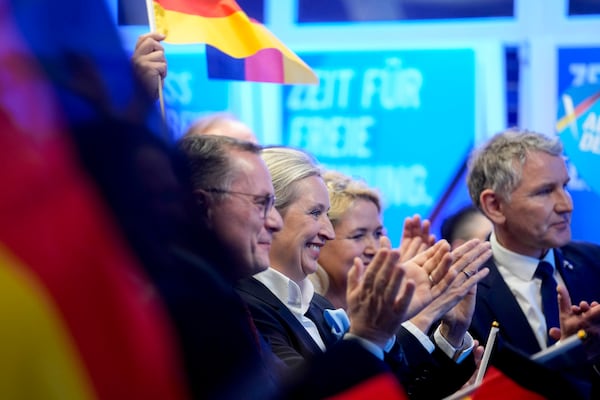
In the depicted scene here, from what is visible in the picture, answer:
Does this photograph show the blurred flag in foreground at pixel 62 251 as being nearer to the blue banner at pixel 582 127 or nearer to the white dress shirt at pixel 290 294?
the white dress shirt at pixel 290 294

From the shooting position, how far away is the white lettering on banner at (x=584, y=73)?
6164mm

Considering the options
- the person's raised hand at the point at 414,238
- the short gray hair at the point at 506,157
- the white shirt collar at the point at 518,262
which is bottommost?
the white shirt collar at the point at 518,262

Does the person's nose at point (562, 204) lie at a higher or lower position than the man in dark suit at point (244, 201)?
lower

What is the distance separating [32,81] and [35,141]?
0.04 meters

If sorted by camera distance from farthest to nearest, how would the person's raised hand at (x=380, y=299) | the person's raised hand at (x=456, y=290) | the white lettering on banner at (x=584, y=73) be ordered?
the white lettering on banner at (x=584, y=73) < the person's raised hand at (x=456, y=290) < the person's raised hand at (x=380, y=299)

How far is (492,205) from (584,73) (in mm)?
2501

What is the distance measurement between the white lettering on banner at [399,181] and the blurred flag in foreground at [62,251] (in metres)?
5.41

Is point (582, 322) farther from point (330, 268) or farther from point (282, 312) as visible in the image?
point (330, 268)

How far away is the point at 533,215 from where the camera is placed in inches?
153

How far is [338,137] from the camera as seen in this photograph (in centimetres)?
629

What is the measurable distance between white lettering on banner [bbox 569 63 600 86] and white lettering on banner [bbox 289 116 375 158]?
119 cm

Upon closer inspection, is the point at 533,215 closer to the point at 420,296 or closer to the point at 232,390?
the point at 420,296

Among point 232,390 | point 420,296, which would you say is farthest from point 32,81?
point 420,296

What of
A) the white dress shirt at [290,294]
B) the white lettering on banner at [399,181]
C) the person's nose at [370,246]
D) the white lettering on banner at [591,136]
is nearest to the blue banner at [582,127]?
the white lettering on banner at [591,136]
